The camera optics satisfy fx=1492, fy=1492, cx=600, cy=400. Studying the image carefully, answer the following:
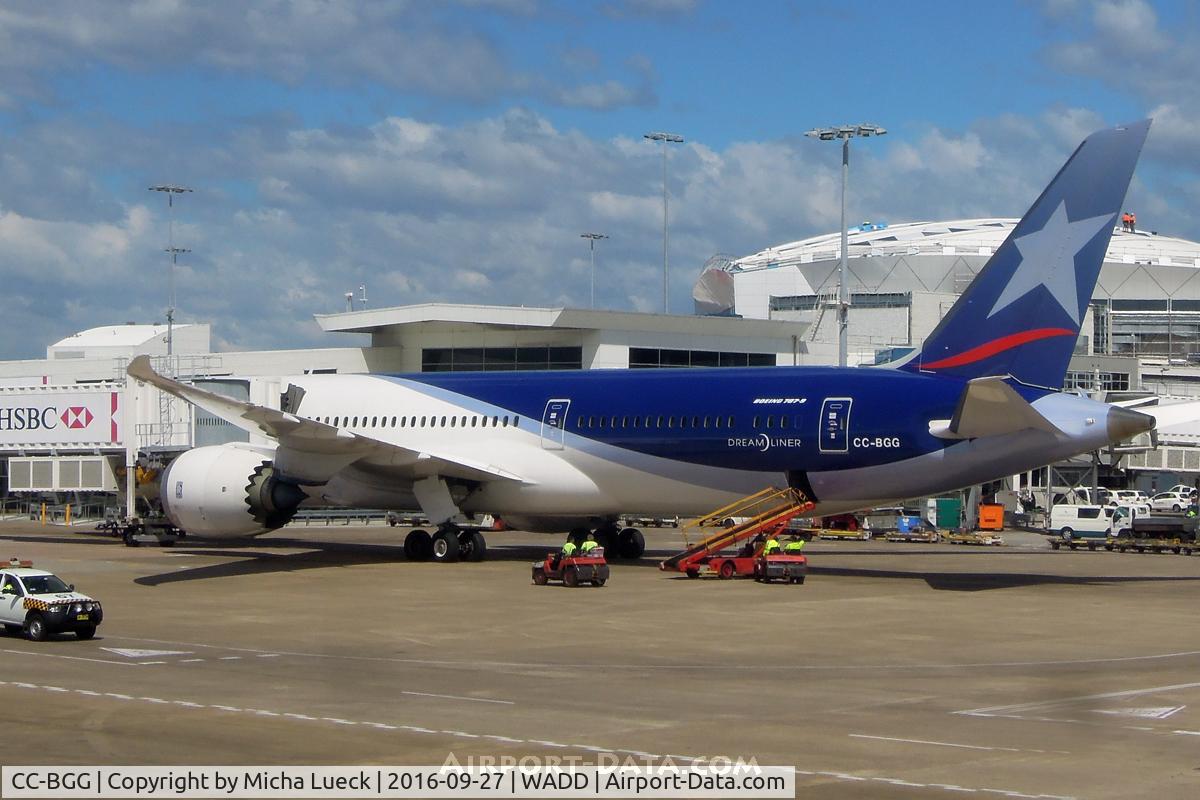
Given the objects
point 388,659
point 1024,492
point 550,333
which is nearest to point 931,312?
point 1024,492

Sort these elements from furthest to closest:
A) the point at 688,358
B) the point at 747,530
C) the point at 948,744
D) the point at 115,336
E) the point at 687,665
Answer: the point at 115,336 → the point at 688,358 → the point at 747,530 → the point at 687,665 → the point at 948,744

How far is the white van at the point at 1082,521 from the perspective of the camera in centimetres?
5241

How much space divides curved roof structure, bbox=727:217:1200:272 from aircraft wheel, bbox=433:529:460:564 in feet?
308

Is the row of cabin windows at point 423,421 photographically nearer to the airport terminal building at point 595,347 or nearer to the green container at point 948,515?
the airport terminal building at point 595,347

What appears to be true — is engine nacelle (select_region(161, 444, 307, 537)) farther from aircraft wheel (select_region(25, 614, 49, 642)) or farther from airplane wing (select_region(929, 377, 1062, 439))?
airplane wing (select_region(929, 377, 1062, 439))

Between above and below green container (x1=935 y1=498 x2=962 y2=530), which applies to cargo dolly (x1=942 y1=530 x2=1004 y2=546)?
below

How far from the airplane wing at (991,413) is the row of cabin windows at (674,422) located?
4.05 metres

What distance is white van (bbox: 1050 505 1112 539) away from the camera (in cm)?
5241

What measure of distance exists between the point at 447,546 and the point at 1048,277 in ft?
52.2

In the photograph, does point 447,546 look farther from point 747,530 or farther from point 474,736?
point 474,736

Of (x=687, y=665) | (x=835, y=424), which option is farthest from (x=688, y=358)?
(x=687, y=665)

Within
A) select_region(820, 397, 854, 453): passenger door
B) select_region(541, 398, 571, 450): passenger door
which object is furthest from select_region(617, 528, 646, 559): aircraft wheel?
select_region(820, 397, 854, 453): passenger door

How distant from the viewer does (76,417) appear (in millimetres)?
52844

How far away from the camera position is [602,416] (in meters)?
35.6
